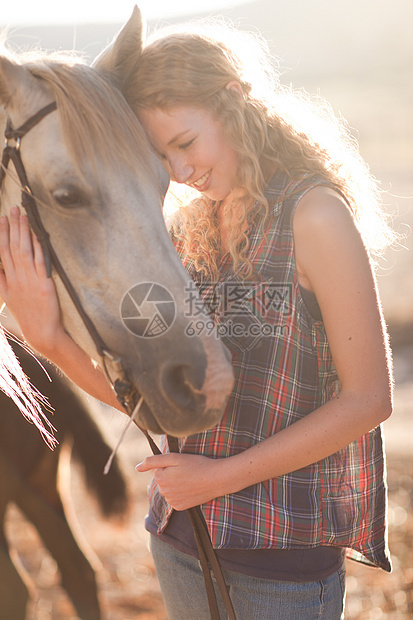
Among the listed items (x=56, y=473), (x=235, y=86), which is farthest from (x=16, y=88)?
(x=56, y=473)

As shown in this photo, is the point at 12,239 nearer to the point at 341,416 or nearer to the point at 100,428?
the point at 341,416

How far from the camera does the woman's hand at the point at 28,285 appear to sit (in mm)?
1344

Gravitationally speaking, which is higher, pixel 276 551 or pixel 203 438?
pixel 203 438

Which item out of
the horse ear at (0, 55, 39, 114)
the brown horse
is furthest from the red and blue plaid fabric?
the brown horse

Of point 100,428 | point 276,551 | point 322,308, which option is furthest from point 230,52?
point 100,428

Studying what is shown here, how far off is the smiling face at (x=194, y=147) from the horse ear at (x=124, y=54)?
0.48 ft

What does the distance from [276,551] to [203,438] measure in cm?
32

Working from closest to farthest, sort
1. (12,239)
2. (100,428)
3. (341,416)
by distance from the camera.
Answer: (341,416)
(12,239)
(100,428)

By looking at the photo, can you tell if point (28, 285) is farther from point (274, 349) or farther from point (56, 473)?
point (56, 473)

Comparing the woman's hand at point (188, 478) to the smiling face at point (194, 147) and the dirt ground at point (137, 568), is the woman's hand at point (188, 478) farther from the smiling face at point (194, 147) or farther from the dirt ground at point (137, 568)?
the dirt ground at point (137, 568)

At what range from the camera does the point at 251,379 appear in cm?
136

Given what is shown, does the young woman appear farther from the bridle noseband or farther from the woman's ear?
the bridle noseband

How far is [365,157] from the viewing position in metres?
38.0

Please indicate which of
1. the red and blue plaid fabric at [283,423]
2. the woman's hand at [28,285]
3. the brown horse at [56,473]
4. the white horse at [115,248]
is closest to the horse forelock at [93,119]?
the white horse at [115,248]
